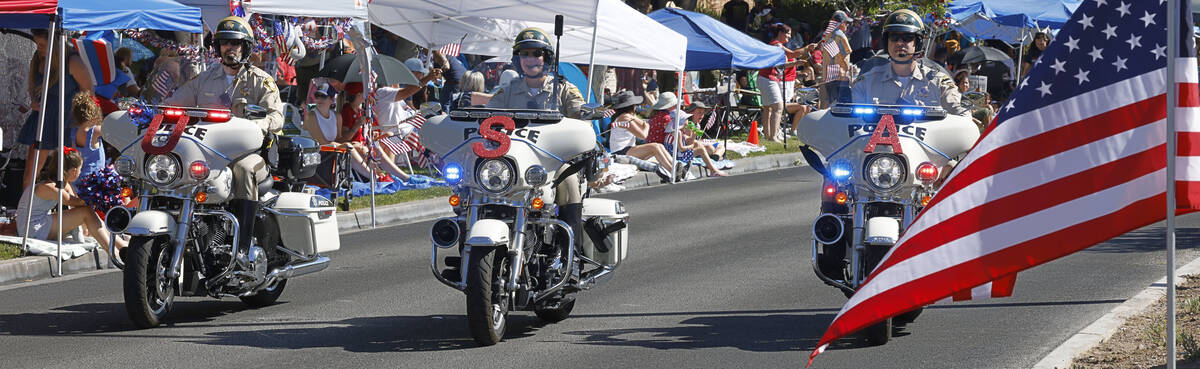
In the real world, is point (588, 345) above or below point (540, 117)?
below

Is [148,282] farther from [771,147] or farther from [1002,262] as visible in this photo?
[771,147]

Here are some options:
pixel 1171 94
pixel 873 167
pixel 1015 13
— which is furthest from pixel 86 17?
pixel 1015 13

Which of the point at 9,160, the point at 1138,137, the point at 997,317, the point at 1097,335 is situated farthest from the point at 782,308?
Answer: the point at 9,160

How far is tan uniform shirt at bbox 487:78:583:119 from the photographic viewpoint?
8805mm

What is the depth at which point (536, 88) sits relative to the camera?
8883 millimetres

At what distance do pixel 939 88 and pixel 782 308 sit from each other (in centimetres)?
176

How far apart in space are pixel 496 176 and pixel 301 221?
1.88 metres

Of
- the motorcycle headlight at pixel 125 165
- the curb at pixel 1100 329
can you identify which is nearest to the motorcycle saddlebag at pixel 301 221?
the motorcycle headlight at pixel 125 165

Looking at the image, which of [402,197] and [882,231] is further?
[402,197]

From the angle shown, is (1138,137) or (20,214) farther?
(20,214)

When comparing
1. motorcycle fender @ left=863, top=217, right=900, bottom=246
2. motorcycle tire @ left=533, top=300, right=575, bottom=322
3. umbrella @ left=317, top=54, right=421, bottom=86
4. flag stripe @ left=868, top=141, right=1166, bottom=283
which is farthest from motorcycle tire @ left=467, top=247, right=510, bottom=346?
umbrella @ left=317, top=54, right=421, bottom=86

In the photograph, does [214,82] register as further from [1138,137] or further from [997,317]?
[1138,137]

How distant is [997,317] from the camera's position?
370 inches

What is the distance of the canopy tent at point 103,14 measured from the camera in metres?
11.5
